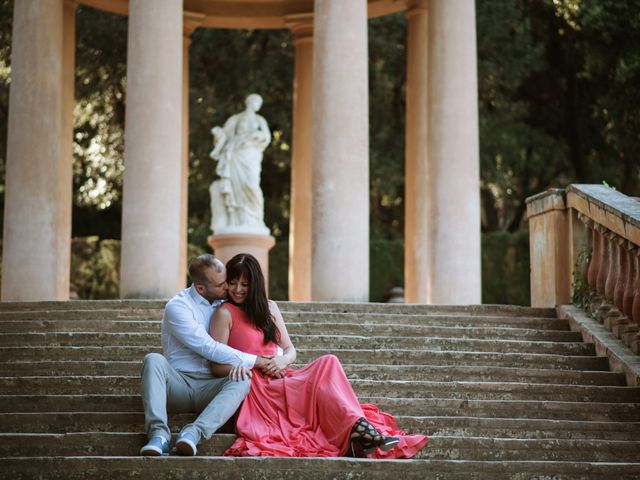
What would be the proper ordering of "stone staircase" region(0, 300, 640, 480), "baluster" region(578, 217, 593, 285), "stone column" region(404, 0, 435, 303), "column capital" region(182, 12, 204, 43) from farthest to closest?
"column capital" region(182, 12, 204, 43), "stone column" region(404, 0, 435, 303), "baluster" region(578, 217, 593, 285), "stone staircase" region(0, 300, 640, 480)

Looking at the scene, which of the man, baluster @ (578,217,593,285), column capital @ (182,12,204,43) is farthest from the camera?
column capital @ (182,12,204,43)

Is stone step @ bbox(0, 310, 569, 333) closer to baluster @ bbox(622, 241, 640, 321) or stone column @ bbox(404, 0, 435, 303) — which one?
baluster @ bbox(622, 241, 640, 321)

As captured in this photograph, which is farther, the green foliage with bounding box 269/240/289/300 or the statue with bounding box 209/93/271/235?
the green foliage with bounding box 269/240/289/300

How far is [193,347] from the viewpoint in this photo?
1584cm

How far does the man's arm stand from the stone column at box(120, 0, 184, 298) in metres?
13.5

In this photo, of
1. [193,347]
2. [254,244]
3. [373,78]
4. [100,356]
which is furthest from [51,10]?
[373,78]

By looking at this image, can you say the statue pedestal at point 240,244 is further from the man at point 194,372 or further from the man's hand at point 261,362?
the man's hand at point 261,362

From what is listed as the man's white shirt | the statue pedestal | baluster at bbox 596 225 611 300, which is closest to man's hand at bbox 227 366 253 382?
the man's white shirt

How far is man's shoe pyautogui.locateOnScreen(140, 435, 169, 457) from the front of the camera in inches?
559

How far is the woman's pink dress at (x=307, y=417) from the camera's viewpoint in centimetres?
1484

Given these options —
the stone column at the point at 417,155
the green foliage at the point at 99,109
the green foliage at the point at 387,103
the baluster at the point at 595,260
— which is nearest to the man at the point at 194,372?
the baluster at the point at 595,260

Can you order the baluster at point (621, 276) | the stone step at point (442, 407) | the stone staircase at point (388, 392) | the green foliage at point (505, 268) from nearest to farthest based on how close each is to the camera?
the stone staircase at point (388, 392) → the stone step at point (442, 407) → the baluster at point (621, 276) → the green foliage at point (505, 268)

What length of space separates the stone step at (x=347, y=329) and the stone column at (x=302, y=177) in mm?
16675

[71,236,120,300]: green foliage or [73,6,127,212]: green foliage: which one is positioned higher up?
[73,6,127,212]: green foliage
